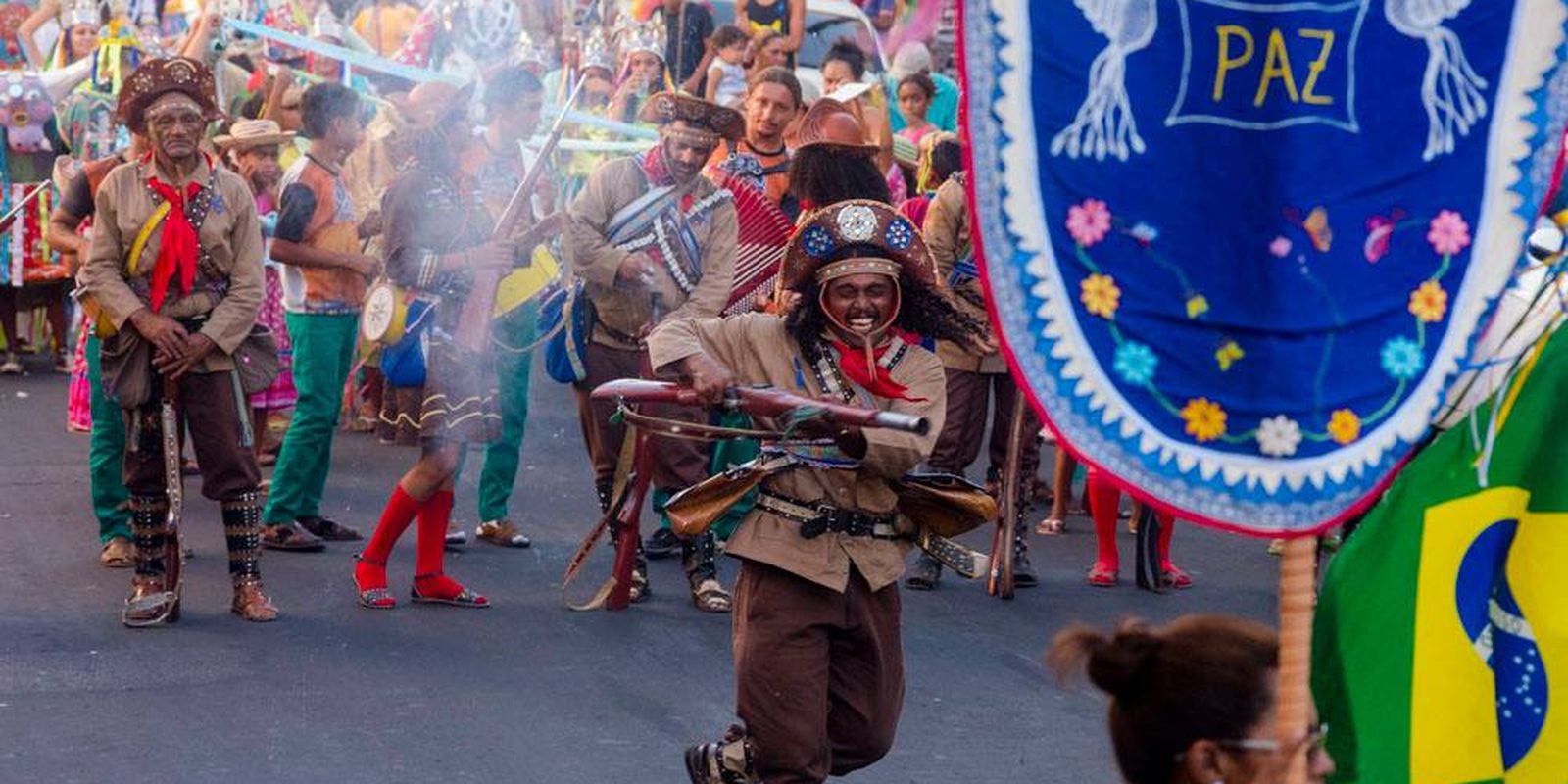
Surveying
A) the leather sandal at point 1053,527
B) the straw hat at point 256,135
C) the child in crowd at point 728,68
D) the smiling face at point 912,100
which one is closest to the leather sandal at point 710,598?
the leather sandal at point 1053,527

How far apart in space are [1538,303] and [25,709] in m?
5.00

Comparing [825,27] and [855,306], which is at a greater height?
[825,27]

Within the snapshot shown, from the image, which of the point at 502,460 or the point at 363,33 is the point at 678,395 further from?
the point at 363,33

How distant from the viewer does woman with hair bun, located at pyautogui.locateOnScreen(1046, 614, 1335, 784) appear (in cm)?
330

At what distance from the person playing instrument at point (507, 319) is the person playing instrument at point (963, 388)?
5.62 ft

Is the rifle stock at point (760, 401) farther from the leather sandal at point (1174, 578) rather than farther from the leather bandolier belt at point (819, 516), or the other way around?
the leather sandal at point (1174, 578)

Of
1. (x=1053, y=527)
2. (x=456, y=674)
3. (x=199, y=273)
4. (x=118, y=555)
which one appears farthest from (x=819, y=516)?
(x=1053, y=527)

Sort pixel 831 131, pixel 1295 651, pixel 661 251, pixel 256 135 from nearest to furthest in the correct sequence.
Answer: pixel 1295 651 < pixel 661 251 < pixel 831 131 < pixel 256 135

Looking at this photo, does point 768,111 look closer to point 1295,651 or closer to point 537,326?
point 537,326

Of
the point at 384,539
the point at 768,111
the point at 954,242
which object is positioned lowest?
the point at 384,539

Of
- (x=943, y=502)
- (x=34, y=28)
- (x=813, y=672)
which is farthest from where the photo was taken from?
(x=34, y=28)

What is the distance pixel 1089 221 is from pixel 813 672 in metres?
2.36

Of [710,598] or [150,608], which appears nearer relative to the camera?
[150,608]

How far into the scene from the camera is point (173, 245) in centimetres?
790
